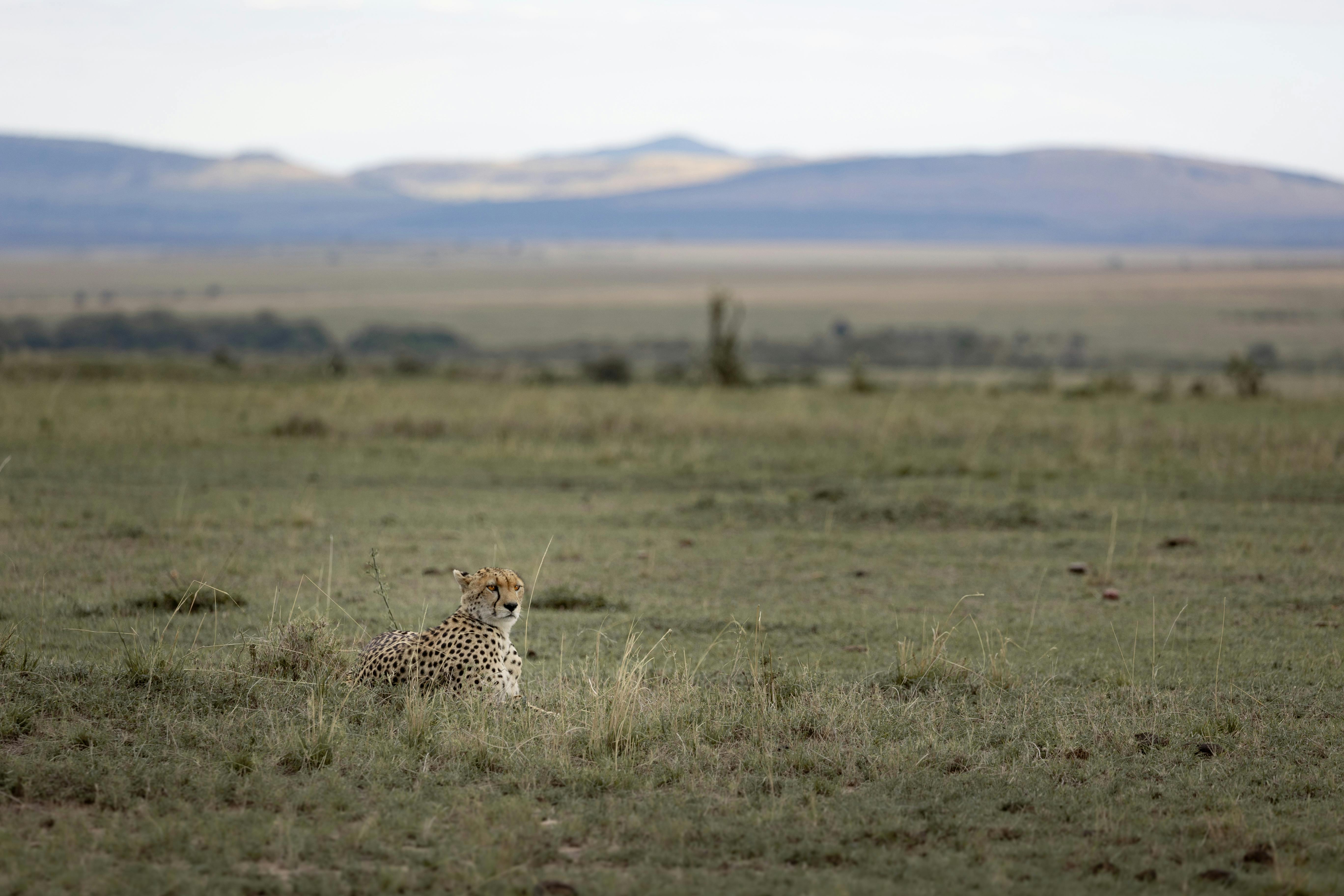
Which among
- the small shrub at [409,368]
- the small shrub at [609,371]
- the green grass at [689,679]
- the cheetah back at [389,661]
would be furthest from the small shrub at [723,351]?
the cheetah back at [389,661]

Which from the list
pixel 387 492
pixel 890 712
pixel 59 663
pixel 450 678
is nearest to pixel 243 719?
pixel 450 678

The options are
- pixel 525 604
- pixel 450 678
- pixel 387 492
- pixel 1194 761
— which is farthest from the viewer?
pixel 387 492

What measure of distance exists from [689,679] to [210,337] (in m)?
60.7

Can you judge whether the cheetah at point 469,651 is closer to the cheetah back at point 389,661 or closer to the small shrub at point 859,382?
the cheetah back at point 389,661

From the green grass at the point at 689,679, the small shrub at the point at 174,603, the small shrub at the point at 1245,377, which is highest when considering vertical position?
the small shrub at the point at 1245,377

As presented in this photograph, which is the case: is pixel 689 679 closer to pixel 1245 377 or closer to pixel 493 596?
pixel 493 596

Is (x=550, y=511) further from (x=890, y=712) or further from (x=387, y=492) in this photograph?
(x=890, y=712)

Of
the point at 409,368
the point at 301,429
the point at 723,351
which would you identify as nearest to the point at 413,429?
the point at 301,429

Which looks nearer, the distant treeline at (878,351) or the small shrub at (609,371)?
the small shrub at (609,371)

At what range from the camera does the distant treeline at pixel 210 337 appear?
191 feet

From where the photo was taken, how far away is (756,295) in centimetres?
10006

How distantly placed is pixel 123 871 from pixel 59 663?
2857mm

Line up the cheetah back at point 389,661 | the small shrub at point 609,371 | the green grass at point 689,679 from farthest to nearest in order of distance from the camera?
the small shrub at point 609,371 → the cheetah back at point 389,661 → the green grass at point 689,679

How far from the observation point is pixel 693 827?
198 inches
